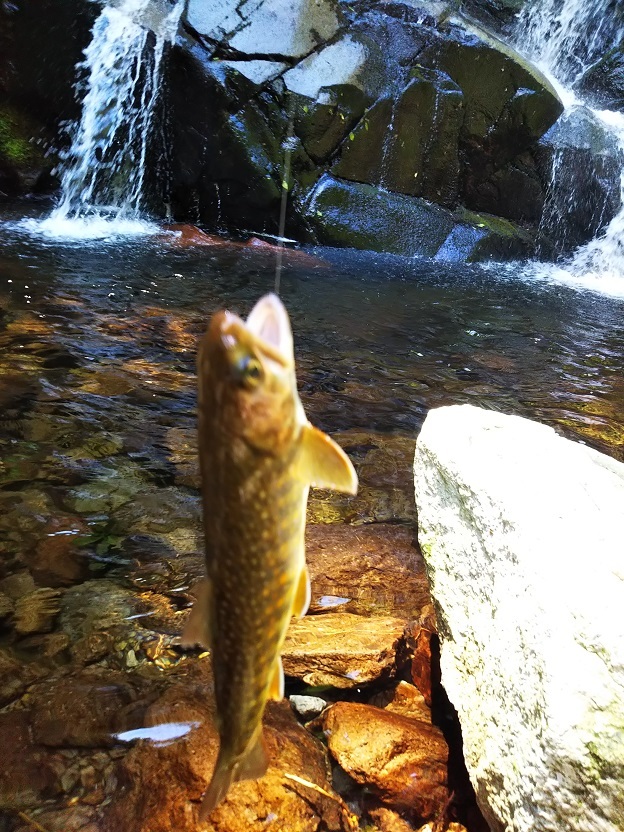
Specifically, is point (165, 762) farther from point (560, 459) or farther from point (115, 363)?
point (115, 363)

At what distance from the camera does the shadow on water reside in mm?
2742

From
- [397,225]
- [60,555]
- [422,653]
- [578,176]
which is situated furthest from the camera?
[578,176]

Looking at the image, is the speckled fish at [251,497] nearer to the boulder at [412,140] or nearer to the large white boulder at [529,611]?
the large white boulder at [529,611]

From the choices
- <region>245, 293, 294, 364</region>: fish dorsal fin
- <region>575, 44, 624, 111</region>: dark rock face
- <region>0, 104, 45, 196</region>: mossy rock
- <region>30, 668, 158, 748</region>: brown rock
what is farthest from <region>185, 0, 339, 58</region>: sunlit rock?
<region>245, 293, 294, 364</region>: fish dorsal fin

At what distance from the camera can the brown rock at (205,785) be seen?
220 cm

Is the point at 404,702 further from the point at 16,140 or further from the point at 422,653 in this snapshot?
the point at 16,140

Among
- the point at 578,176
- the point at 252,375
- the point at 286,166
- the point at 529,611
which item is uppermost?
the point at 578,176

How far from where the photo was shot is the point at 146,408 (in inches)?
203

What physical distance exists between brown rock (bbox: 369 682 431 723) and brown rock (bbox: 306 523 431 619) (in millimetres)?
434

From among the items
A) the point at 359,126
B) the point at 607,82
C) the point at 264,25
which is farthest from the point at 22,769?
the point at 607,82

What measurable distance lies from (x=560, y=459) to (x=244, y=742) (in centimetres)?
169

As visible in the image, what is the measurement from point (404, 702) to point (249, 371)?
2.31 meters

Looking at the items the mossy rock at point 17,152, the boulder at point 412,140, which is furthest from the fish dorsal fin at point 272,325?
the mossy rock at point 17,152

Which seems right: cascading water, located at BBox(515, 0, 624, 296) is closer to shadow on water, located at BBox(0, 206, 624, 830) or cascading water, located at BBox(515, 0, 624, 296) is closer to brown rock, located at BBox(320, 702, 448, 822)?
shadow on water, located at BBox(0, 206, 624, 830)
